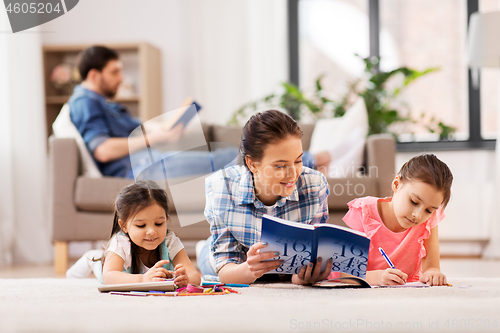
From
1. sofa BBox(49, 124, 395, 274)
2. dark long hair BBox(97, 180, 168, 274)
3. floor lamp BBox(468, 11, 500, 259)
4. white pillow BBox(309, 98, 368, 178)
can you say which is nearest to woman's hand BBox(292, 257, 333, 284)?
dark long hair BBox(97, 180, 168, 274)

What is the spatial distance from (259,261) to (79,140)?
1.39 m

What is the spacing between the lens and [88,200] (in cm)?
202

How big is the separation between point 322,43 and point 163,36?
1.12 meters

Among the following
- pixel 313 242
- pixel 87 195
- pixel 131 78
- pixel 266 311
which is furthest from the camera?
pixel 131 78

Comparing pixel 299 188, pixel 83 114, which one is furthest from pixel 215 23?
pixel 299 188

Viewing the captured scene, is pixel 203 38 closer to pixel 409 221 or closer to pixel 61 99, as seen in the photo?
pixel 61 99

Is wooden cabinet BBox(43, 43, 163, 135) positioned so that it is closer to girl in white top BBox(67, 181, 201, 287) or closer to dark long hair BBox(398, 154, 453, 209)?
girl in white top BBox(67, 181, 201, 287)

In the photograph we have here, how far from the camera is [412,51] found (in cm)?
329

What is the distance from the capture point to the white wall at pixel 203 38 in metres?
3.35

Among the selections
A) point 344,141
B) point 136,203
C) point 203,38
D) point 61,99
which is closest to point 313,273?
point 136,203

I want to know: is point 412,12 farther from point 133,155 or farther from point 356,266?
point 356,266

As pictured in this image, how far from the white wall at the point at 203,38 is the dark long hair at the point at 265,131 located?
217 centimetres

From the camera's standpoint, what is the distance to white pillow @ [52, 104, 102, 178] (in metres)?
2.13

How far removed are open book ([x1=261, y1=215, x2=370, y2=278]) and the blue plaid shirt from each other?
0.19 meters
